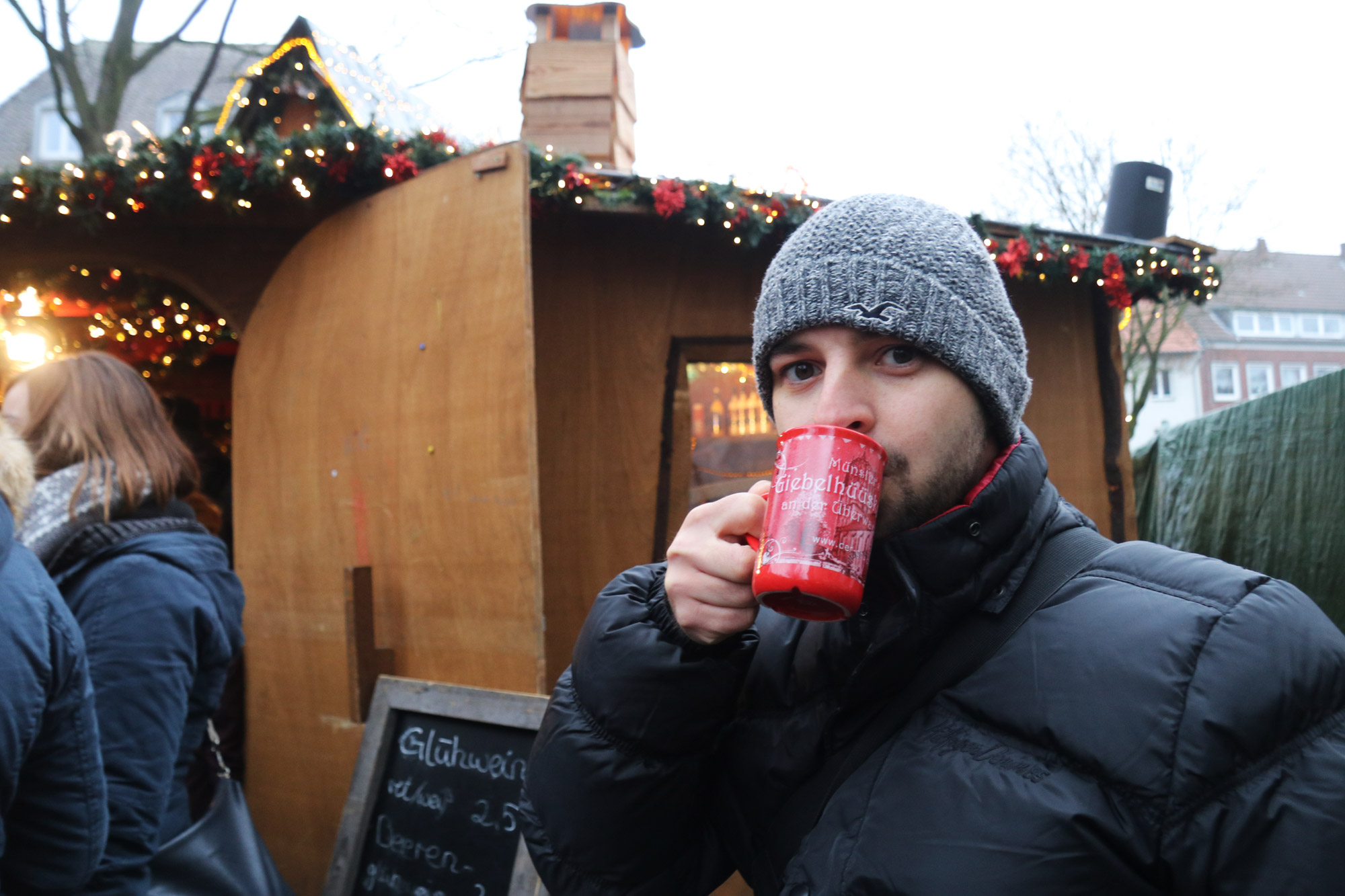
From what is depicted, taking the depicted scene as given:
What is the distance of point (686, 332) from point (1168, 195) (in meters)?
3.50

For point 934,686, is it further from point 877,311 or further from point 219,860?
point 219,860

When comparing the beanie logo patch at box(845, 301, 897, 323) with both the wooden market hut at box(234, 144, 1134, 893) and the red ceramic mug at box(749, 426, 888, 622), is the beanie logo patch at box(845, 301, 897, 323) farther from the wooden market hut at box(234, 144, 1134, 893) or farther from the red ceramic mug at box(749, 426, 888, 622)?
the wooden market hut at box(234, 144, 1134, 893)

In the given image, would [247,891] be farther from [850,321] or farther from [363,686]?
[850,321]

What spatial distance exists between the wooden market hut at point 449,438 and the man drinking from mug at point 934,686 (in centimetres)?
185

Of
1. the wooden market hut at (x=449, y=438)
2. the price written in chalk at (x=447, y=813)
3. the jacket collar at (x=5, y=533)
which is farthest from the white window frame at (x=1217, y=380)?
the jacket collar at (x=5, y=533)

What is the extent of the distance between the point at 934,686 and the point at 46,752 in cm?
172

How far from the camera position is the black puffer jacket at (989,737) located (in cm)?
84

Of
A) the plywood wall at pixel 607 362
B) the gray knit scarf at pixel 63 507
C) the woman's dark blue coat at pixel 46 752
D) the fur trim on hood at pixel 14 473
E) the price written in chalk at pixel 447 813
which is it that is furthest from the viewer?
the plywood wall at pixel 607 362

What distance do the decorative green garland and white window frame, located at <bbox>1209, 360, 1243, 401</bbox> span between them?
109 ft

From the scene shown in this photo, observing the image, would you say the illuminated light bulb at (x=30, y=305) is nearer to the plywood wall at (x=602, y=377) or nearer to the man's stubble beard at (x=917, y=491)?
the plywood wall at (x=602, y=377)

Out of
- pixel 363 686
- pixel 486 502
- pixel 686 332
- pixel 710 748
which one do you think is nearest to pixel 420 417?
pixel 486 502

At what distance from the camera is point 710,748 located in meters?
1.20

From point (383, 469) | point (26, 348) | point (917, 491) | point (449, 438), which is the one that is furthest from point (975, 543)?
point (26, 348)

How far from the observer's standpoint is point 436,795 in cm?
283
